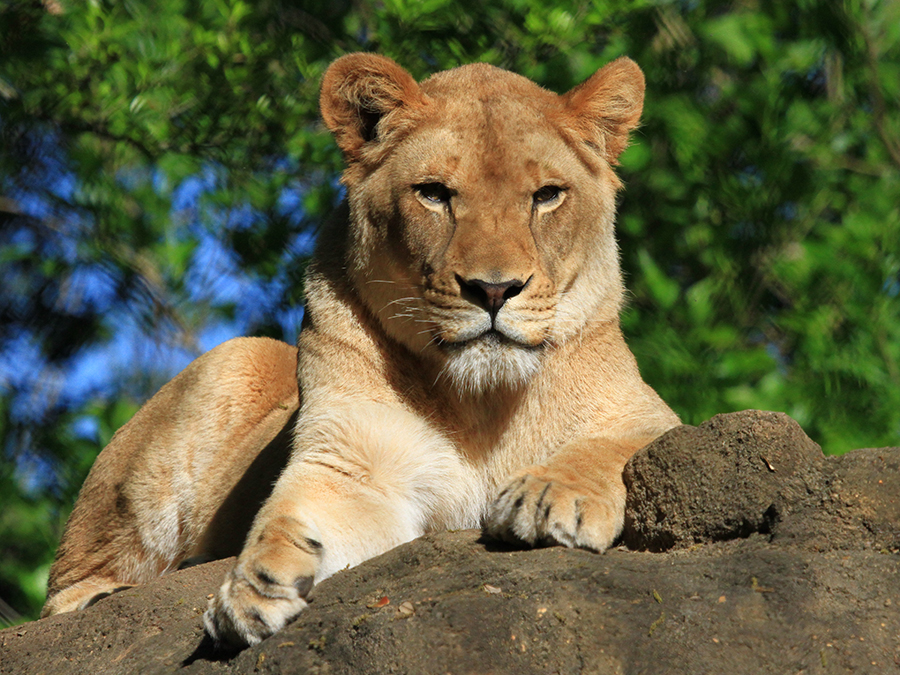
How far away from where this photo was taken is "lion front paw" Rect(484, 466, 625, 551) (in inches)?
100

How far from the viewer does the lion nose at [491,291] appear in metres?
2.95

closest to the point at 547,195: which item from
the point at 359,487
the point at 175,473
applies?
the point at 359,487

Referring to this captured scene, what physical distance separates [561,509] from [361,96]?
62.5 inches

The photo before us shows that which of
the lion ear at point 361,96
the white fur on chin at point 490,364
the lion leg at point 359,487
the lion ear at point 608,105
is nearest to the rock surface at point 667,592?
the lion leg at point 359,487

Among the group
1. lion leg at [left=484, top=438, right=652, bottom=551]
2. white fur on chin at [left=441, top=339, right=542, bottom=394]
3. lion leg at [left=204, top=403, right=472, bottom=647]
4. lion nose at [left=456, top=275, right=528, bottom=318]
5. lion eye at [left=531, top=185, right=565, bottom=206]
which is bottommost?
lion leg at [left=204, top=403, right=472, bottom=647]

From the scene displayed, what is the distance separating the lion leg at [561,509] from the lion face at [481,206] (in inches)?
18.8

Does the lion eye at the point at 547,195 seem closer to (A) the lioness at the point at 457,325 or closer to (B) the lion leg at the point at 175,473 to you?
(A) the lioness at the point at 457,325

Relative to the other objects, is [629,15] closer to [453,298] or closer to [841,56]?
A: [841,56]

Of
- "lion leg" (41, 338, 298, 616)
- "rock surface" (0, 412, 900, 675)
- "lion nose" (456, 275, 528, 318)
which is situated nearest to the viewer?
"rock surface" (0, 412, 900, 675)

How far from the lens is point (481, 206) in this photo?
3.16 metres

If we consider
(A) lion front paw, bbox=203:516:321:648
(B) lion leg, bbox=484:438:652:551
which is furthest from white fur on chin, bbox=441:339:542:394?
(A) lion front paw, bbox=203:516:321:648

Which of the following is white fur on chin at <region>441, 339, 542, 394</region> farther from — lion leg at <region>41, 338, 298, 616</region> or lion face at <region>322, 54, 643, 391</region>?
lion leg at <region>41, 338, 298, 616</region>

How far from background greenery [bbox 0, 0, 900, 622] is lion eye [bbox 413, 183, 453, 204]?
284 cm

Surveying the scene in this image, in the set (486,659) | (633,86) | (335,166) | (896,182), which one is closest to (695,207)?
(896,182)
